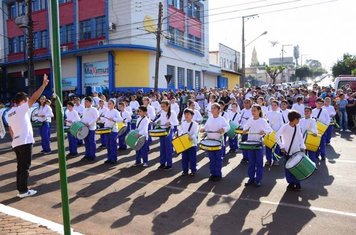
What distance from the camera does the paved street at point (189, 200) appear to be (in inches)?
227

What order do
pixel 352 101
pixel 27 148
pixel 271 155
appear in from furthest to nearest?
pixel 352 101, pixel 271 155, pixel 27 148

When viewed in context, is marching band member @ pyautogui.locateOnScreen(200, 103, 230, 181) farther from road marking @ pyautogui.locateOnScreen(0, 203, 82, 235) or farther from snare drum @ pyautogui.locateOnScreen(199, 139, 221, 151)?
road marking @ pyautogui.locateOnScreen(0, 203, 82, 235)

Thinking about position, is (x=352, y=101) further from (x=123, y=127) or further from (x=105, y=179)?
(x=105, y=179)

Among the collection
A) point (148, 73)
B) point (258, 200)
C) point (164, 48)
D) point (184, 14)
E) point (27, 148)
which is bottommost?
point (258, 200)

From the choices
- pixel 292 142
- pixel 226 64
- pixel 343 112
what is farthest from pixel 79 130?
pixel 226 64

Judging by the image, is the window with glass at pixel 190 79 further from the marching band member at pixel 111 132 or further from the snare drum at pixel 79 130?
the snare drum at pixel 79 130

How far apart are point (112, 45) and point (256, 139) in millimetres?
20746

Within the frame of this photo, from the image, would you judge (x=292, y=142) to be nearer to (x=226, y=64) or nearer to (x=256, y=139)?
(x=256, y=139)

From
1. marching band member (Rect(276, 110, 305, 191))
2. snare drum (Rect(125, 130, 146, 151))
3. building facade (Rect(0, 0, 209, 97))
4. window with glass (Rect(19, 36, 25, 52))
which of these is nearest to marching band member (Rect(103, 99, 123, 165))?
snare drum (Rect(125, 130, 146, 151))

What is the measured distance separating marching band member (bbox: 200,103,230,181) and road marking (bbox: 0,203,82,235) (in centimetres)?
398

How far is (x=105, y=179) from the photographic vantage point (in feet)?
29.0

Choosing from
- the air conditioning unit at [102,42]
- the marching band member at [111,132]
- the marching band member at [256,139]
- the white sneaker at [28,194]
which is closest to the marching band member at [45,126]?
the marching band member at [111,132]

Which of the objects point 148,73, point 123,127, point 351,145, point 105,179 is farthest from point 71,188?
point 148,73

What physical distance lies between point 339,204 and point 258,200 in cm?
146
